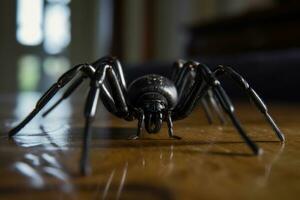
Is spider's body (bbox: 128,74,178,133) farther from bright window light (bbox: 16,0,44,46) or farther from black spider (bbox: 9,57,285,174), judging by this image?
bright window light (bbox: 16,0,44,46)

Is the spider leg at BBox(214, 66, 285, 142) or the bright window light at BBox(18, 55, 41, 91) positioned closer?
the spider leg at BBox(214, 66, 285, 142)

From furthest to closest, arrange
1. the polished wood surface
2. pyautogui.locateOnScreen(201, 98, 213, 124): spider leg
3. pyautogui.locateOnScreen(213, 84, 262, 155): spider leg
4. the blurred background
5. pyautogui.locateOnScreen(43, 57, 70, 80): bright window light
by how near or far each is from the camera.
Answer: pyautogui.locateOnScreen(43, 57, 70, 80): bright window light, the blurred background, pyautogui.locateOnScreen(201, 98, 213, 124): spider leg, pyautogui.locateOnScreen(213, 84, 262, 155): spider leg, the polished wood surface

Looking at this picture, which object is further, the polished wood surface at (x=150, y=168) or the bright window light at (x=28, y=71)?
the bright window light at (x=28, y=71)

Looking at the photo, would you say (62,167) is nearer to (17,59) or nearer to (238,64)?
(238,64)

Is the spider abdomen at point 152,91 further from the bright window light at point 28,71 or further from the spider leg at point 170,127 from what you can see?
the bright window light at point 28,71

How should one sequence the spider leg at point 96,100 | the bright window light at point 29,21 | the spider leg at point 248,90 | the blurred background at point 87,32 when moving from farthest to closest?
the bright window light at point 29,21, the blurred background at point 87,32, the spider leg at point 248,90, the spider leg at point 96,100

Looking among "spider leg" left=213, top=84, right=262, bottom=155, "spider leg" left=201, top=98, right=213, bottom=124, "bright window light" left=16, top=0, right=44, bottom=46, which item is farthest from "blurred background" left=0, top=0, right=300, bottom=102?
"spider leg" left=213, top=84, right=262, bottom=155

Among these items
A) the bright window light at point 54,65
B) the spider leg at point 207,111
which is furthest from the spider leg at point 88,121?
the bright window light at point 54,65
